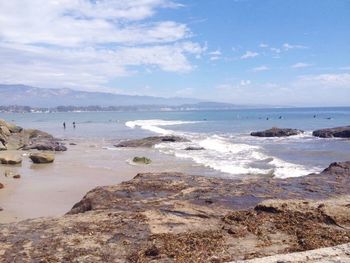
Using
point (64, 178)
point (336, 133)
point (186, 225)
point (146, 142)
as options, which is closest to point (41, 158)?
point (64, 178)

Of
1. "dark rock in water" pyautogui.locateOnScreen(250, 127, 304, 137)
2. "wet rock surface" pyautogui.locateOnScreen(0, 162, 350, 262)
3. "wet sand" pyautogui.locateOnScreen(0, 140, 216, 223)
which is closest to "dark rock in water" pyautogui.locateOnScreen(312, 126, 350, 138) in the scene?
"dark rock in water" pyautogui.locateOnScreen(250, 127, 304, 137)

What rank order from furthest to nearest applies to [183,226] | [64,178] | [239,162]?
[239,162] < [64,178] < [183,226]

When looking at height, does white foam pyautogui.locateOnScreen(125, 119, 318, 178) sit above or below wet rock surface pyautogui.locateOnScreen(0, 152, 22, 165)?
below

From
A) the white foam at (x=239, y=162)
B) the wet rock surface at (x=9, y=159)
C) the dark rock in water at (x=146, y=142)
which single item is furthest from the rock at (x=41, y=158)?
the dark rock in water at (x=146, y=142)

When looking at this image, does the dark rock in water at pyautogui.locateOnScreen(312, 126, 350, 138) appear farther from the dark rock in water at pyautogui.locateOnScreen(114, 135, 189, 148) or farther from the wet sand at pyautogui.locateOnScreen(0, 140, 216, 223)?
Answer: the wet sand at pyautogui.locateOnScreen(0, 140, 216, 223)

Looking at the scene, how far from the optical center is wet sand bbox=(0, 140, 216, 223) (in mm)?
14189

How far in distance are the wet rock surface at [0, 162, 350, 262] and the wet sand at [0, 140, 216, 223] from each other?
5292 millimetres

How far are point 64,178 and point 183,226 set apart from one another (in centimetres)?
1409

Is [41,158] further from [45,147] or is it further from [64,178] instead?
[45,147]

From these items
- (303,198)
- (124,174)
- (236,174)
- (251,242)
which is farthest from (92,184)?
(251,242)

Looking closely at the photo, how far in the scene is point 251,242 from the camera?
6664 millimetres

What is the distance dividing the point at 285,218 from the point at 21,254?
14.2 feet

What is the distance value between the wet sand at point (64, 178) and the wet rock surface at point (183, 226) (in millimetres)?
5292

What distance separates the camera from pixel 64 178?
20484 mm
